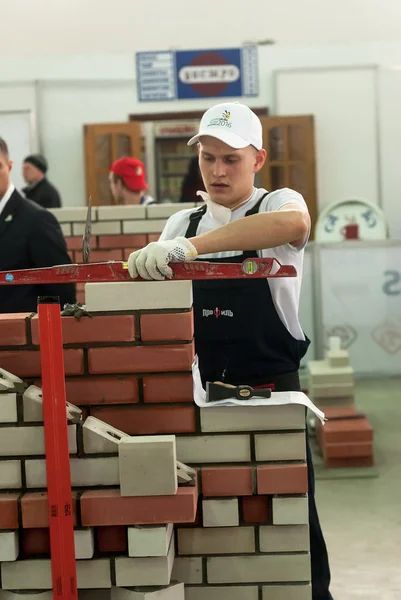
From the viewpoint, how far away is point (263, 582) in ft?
6.59

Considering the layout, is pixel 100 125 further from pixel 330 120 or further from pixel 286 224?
pixel 286 224

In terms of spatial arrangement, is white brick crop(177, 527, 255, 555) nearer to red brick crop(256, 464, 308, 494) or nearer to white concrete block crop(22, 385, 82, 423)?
red brick crop(256, 464, 308, 494)

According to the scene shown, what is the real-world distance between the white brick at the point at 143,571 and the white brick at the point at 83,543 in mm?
67

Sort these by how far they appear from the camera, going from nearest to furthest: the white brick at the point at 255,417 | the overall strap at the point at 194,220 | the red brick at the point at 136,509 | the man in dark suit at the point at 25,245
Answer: the red brick at the point at 136,509 → the white brick at the point at 255,417 → the overall strap at the point at 194,220 → the man in dark suit at the point at 25,245

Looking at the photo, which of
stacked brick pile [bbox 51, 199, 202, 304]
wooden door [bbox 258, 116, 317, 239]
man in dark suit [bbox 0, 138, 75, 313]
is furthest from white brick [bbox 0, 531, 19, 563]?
wooden door [bbox 258, 116, 317, 239]

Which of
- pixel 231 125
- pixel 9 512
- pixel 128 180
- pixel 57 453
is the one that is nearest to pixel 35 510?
pixel 9 512

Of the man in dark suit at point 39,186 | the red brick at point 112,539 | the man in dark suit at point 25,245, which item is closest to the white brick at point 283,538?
the red brick at point 112,539

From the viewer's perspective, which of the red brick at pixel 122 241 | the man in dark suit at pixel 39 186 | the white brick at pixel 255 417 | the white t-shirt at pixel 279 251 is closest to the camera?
the white brick at pixel 255 417

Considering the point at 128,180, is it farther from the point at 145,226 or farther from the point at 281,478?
the point at 281,478

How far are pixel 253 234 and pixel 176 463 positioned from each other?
54 centimetres

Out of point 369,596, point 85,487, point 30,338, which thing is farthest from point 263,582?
point 369,596

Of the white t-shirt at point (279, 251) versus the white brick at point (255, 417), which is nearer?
the white brick at point (255, 417)

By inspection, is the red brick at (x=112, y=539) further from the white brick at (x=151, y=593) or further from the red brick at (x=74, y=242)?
the red brick at (x=74, y=242)

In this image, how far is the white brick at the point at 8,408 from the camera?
6.08ft
